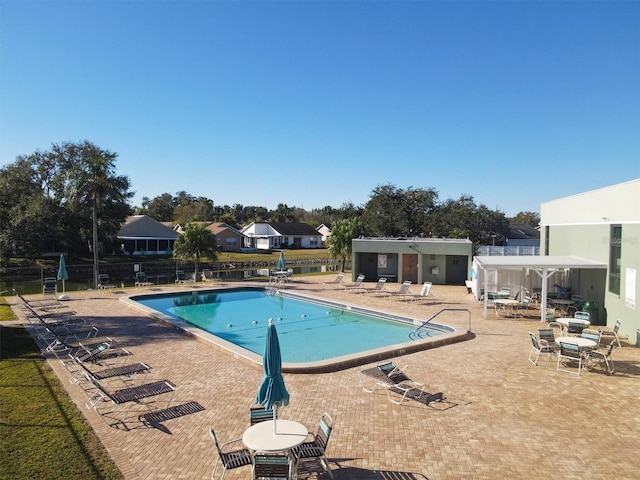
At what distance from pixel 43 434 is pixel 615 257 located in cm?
1695

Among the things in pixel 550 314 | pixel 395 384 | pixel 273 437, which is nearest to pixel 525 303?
pixel 550 314

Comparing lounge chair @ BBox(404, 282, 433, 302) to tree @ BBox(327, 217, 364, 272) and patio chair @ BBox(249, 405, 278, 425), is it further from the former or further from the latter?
patio chair @ BBox(249, 405, 278, 425)

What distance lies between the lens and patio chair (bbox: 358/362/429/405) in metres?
8.74

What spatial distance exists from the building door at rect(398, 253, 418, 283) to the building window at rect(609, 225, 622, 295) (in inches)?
538

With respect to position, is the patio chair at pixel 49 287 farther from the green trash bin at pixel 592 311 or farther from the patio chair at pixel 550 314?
the green trash bin at pixel 592 311

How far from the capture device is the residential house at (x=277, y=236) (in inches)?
2911

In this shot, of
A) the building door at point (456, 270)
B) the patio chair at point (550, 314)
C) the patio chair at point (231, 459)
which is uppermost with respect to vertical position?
the building door at point (456, 270)

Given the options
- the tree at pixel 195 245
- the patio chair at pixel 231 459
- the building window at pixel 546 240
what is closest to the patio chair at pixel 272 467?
the patio chair at pixel 231 459

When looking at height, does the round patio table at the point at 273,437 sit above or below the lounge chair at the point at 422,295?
below

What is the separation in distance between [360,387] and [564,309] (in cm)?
1207

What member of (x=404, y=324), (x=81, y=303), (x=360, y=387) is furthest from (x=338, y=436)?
(x=81, y=303)

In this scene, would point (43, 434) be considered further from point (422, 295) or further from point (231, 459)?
point (422, 295)

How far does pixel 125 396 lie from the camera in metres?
7.86

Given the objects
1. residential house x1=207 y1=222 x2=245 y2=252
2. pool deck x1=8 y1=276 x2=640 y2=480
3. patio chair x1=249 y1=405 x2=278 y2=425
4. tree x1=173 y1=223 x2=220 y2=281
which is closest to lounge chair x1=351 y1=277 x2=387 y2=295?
tree x1=173 y1=223 x2=220 y2=281
